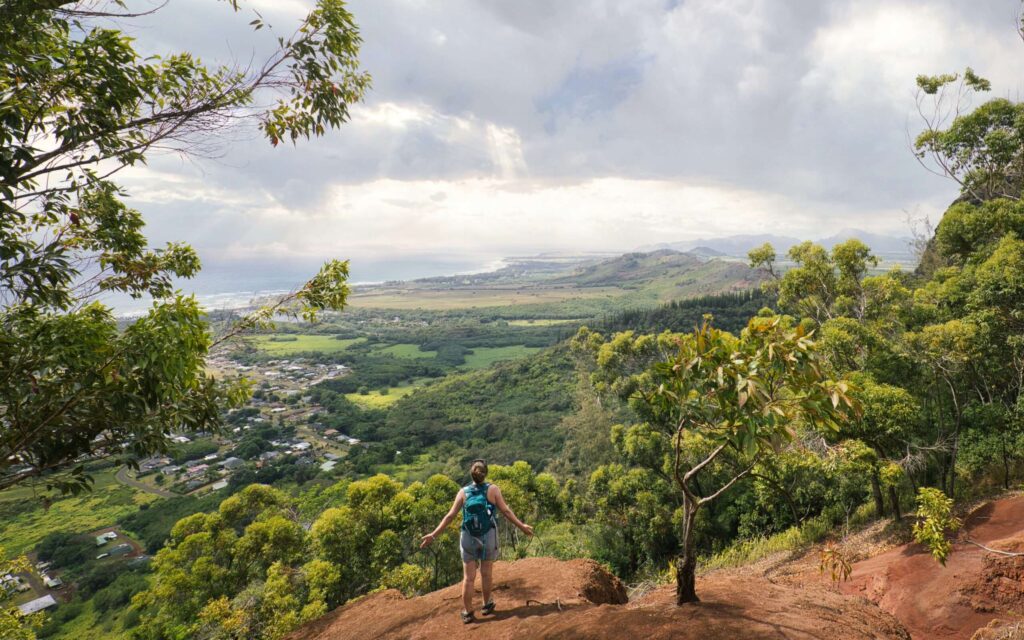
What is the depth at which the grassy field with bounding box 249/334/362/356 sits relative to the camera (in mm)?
140375

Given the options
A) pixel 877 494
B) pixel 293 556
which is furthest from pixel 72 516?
pixel 877 494

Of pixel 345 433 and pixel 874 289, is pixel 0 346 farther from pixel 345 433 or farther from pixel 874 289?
pixel 345 433

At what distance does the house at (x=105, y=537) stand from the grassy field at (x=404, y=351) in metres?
92.2

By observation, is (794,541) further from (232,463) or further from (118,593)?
(232,463)

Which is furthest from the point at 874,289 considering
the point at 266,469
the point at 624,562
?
the point at 266,469

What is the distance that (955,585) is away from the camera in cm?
652

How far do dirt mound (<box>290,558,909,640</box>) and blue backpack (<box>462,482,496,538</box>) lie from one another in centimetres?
112

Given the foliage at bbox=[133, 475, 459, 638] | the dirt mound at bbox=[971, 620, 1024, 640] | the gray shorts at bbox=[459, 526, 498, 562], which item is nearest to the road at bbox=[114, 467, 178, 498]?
the foliage at bbox=[133, 475, 459, 638]

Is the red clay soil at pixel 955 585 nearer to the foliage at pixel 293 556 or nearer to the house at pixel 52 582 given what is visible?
the foliage at pixel 293 556

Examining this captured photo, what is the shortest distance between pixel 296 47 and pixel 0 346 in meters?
3.88

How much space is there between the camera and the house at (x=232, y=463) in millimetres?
57312

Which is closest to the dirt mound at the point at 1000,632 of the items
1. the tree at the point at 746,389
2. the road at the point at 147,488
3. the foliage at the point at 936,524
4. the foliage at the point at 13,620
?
the foliage at the point at 936,524

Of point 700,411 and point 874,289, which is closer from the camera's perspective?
point 700,411

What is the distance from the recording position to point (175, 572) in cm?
1299
